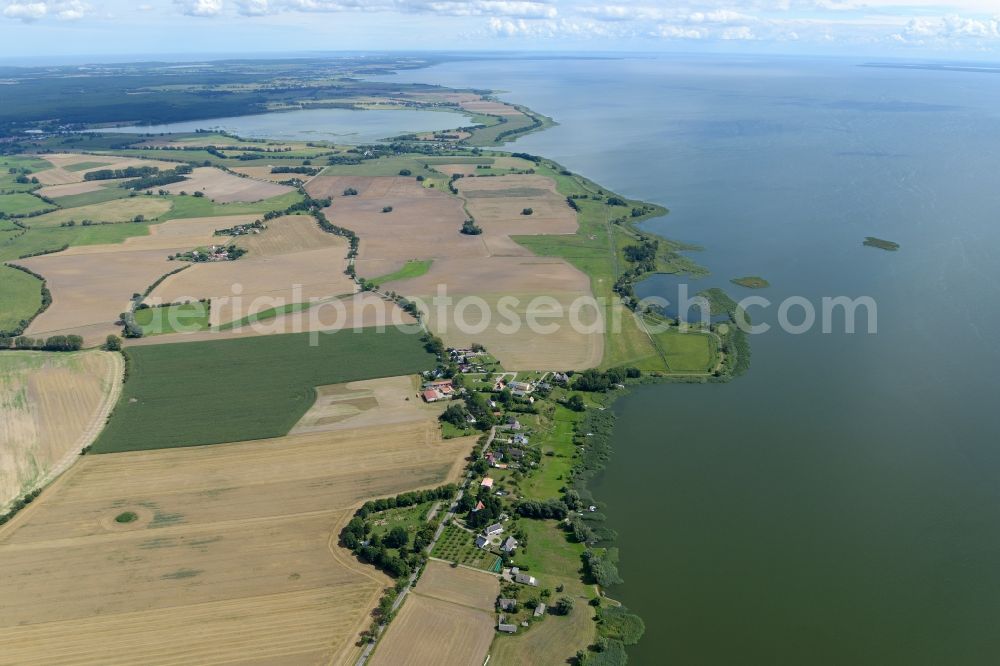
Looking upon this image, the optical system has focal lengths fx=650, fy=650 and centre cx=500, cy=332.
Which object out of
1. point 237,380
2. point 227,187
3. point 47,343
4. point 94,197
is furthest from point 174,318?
point 94,197

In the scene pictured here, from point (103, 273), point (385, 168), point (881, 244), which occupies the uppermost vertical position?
point (385, 168)

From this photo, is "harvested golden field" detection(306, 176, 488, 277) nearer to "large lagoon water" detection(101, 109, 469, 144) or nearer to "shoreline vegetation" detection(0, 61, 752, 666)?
"shoreline vegetation" detection(0, 61, 752, 666)

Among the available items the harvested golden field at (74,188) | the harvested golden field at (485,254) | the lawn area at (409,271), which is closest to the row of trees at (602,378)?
the harvested golden field at (485,254)

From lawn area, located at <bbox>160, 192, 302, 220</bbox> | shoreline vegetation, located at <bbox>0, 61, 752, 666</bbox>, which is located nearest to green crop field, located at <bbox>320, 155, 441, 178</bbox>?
shoreline vegetation, located at <bbox>0, 61, 752, 666</bbox>

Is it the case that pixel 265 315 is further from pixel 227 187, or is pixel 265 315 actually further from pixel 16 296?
A: pixel 227 187

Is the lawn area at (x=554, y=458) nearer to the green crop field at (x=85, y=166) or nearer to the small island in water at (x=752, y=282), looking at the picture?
the small island in water at (x=752, y=282)

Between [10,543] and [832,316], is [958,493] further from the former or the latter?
[10,543]
